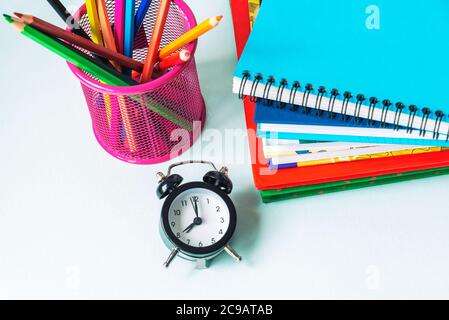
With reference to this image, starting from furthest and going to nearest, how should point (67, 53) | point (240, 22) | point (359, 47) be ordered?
point (240, 22), point (359, 47), point (67, 53)

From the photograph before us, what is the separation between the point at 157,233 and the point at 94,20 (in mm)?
287

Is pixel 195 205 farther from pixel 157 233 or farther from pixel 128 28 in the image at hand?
pixel 128 28

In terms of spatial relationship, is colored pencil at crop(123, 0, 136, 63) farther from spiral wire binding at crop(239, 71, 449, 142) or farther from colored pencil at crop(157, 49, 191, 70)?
spiral wire binding at crop(239, 71, 449, 142)

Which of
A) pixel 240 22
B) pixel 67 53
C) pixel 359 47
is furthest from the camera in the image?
pixel 240 22

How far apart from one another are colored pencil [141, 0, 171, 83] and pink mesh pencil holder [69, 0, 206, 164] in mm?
22

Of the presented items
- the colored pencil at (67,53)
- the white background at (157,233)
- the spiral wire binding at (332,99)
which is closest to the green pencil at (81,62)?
the colored pencil at (67,53)

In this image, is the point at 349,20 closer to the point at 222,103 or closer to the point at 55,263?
the point at 222,103

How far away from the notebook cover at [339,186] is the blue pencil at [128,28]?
0.26 meters

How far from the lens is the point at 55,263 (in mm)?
795

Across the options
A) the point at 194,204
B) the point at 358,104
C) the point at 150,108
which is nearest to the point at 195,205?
the point at 194,204

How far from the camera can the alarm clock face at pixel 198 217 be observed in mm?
763

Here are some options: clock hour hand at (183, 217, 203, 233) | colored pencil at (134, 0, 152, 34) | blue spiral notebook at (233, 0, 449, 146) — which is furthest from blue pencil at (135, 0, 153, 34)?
clock hour hand at (183, 217, 203, 233)

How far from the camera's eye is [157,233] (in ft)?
2.68

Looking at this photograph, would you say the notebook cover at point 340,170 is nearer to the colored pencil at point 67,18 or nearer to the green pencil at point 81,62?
the green pencil at point 81,62
